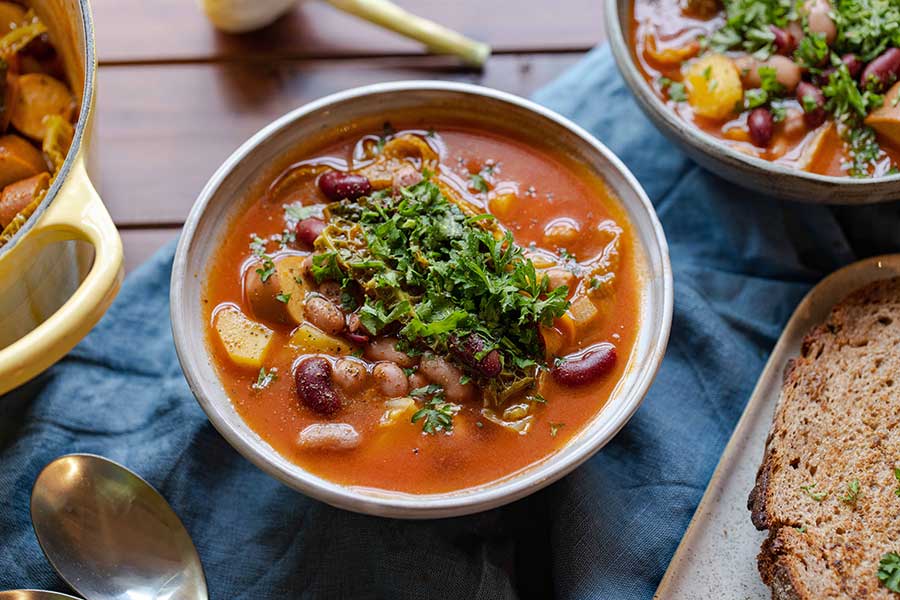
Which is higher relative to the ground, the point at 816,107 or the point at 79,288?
the point at 79,288

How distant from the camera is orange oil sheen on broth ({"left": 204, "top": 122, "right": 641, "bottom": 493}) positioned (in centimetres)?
252

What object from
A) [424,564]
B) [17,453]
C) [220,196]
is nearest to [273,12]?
[220,196]

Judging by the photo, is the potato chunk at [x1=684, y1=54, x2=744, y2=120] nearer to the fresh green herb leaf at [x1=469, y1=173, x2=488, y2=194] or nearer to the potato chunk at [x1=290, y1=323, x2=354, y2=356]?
the fresh green herb leaf at [x1=469, y1=173, x2=488, y2=194]

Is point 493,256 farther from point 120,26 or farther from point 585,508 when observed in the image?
point 120,26

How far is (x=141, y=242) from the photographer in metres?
3.34

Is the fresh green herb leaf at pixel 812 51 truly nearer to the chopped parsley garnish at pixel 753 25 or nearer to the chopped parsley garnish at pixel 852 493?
the chopped parsley garnish at pixel 753 25

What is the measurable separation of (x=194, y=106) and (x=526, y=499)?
179 cm

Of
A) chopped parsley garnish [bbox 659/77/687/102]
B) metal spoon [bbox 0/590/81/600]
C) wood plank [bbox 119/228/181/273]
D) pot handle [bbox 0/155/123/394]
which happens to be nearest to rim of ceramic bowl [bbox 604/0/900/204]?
chopped parsley garnish [bbox 659/77/687/102]

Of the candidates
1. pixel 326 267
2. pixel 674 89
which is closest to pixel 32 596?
pixel 326 267

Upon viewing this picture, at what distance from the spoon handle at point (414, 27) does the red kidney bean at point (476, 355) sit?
143cm

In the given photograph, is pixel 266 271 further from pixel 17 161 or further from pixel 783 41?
pixel 783 41

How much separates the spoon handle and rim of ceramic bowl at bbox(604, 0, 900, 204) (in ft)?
1.78

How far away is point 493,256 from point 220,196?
777 mm

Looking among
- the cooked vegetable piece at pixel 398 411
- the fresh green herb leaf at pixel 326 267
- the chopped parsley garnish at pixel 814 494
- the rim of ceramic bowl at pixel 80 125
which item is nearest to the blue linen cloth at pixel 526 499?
the chopped parsley garnish at pixel 814 494
